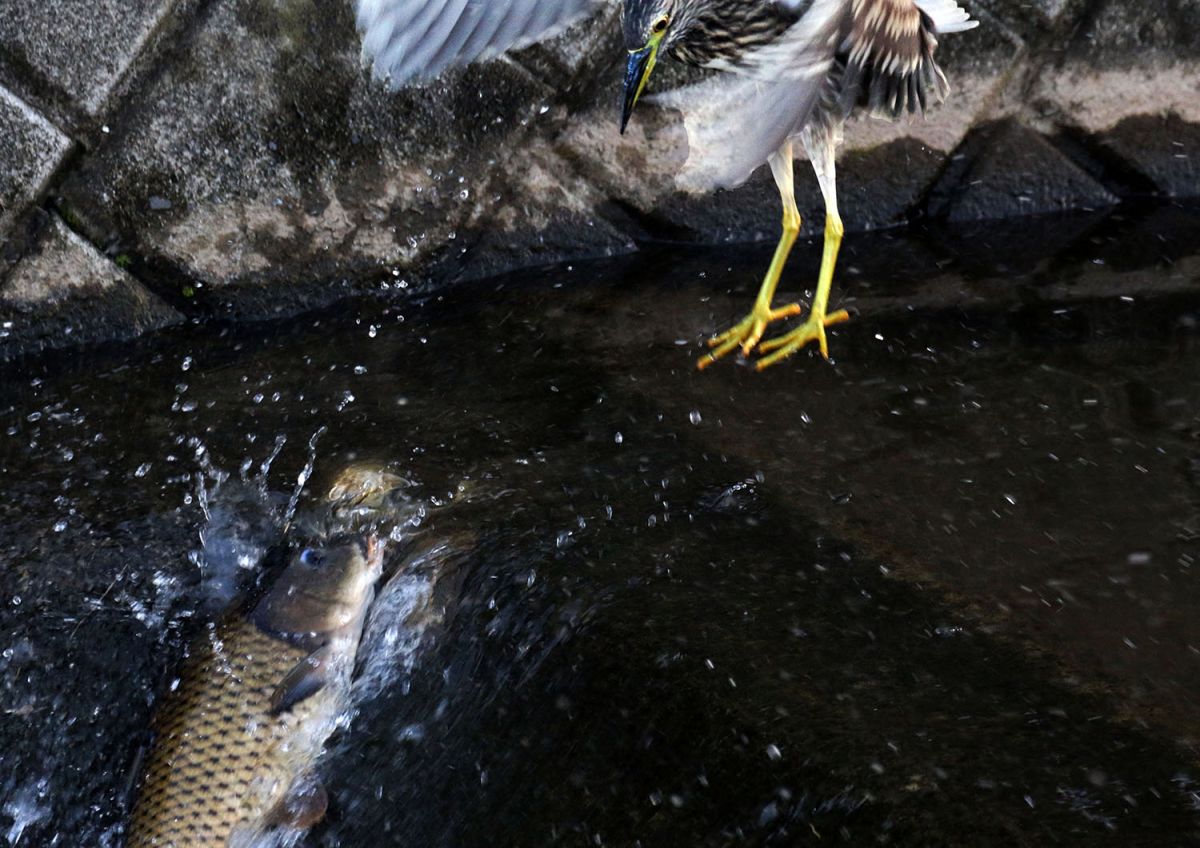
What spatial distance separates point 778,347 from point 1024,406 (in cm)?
67

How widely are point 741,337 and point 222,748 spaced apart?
1882 millimetres

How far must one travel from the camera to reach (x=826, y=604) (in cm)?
252

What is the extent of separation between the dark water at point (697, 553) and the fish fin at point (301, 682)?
0.13m

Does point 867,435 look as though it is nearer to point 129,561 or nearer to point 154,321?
point 129,561

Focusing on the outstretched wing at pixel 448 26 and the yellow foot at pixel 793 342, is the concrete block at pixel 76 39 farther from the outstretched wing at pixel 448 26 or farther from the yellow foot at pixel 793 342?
the yellow foot at pixel 793 342

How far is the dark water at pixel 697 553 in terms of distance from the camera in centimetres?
216

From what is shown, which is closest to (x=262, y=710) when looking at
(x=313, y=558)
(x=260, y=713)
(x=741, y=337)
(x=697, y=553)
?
(x=260, y=713)

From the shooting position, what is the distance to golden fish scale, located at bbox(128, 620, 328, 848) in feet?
7.06

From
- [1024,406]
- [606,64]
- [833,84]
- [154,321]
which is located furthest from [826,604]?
[154,321]

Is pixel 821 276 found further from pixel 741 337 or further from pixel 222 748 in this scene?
pixel 222 748

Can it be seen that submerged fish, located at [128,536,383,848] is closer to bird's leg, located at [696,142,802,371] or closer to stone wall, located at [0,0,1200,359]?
bird's leg, located at [696,142,802,371]

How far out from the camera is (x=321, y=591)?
8.14ft

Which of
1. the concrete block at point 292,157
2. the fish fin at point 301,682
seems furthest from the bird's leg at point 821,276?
the fish fin at point 301,682

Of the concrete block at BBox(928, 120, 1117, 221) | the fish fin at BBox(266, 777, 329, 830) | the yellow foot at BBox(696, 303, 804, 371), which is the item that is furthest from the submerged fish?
the concrete block at BBox(928, 120, 1117, 221)
